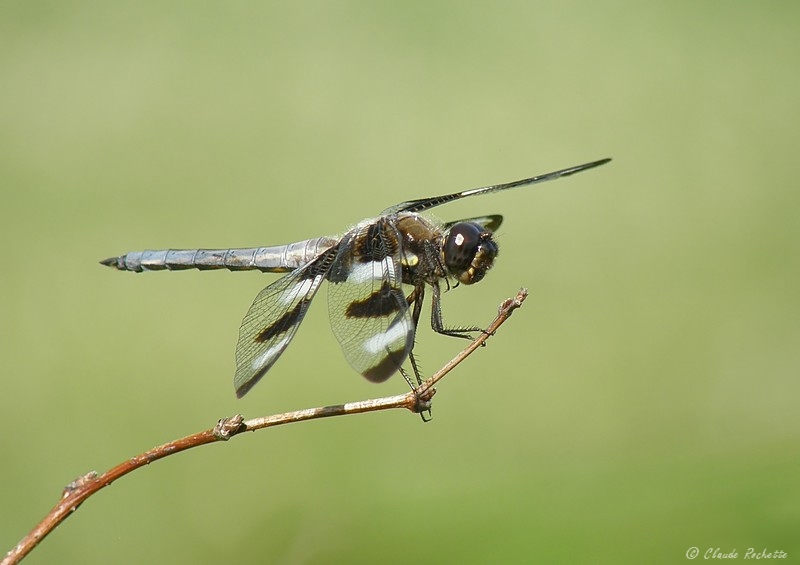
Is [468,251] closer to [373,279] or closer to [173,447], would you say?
[373,279]

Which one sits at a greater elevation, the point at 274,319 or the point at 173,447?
the point at 274,319

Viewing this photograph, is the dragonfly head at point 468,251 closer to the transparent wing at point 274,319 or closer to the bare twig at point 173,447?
the transparent wing at point 274,319

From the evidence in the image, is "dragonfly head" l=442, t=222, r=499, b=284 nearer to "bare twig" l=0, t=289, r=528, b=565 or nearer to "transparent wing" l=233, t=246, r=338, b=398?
"transparent wing" l=233, t=246, r=338, b=398

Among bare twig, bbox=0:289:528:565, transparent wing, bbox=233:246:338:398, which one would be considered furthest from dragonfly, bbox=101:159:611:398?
bare twig, bbox=0:289:528:565

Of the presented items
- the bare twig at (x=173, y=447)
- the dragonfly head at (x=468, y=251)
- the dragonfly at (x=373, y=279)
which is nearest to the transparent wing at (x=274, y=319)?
the dragonfly at (x=373, y=279)

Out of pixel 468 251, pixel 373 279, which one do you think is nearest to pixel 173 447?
pixel 373 279

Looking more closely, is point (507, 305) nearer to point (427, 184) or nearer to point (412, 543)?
point (412, 543)
